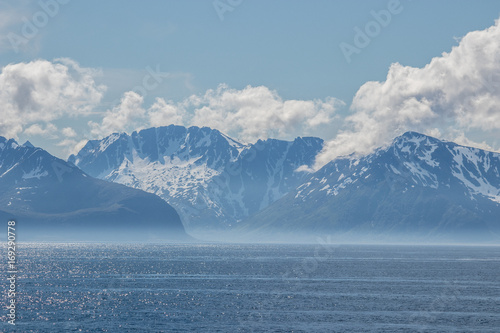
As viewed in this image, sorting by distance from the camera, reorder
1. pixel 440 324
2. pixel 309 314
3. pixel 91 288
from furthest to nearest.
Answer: pixel 91 288
pixel 309 314
pixel 440 324

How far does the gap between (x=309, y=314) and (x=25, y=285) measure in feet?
298

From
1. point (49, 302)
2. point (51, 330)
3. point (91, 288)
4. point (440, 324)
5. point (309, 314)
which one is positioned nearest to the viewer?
point (51, 330)

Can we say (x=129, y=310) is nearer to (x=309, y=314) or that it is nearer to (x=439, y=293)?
(x=309, y=314)

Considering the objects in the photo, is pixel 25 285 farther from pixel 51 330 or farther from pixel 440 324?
pixel 440 324

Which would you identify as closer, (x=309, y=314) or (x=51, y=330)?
(x=51, y=330)

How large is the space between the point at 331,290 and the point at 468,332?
65240 mm

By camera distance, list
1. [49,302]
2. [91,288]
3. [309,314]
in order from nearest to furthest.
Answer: [309,314]
[49,302]
[91,288]

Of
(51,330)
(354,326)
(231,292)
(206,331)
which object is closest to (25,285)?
(231,292)

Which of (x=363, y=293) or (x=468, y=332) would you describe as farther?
(x=363, y=293)

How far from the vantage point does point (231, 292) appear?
169625mm

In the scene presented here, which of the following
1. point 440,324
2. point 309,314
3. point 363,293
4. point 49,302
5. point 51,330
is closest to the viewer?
point 51,330

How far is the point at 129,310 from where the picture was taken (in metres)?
135

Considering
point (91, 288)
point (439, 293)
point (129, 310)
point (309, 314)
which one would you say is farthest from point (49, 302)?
point (439, 293)

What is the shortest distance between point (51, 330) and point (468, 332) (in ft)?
226
